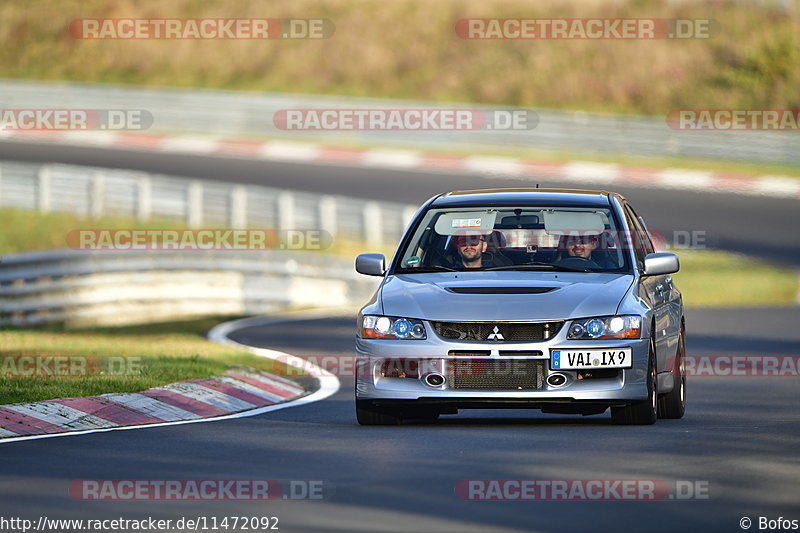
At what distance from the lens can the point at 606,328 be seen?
11117 millimetres

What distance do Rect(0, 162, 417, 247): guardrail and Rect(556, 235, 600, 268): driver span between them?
20783 millimetres

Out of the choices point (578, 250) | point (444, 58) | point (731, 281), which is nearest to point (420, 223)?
point (578, 250)

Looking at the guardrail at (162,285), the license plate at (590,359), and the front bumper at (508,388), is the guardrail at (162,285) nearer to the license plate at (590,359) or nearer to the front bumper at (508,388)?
the front bumper at (508,388)

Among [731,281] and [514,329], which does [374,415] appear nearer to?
[514,329]

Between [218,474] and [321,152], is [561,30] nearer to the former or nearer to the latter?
[321,152]

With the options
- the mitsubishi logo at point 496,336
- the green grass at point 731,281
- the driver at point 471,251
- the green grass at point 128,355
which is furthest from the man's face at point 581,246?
the green grass at point 731,281

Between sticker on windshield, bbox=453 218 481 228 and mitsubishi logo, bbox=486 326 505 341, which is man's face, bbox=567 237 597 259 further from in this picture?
mitsubishi logo, bbox=486 326 505 341

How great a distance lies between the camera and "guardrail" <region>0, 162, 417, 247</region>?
33.1m

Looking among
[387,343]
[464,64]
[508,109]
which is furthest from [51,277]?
[464,64]

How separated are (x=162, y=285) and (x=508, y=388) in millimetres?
15669

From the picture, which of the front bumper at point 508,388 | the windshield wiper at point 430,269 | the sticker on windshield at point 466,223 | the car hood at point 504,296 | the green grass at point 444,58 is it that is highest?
the green grass at point 444,58

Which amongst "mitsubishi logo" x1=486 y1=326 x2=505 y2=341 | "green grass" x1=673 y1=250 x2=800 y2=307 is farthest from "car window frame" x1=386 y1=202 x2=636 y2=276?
"green grass" x1=673 y1=250 x2=800 y2=307

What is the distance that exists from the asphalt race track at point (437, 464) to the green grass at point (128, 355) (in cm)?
142

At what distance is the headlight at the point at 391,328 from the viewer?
1112 cm
